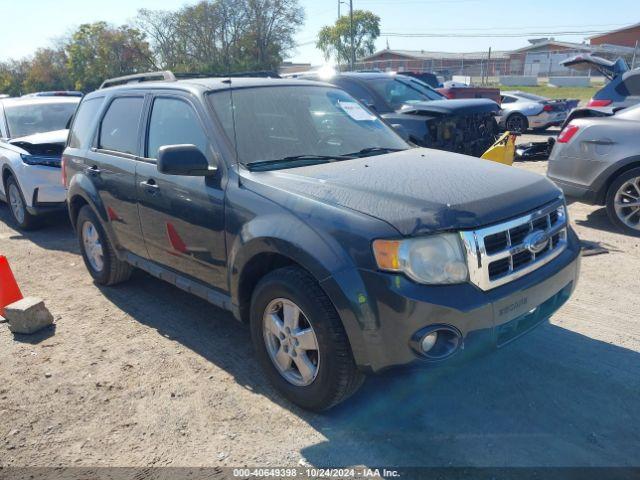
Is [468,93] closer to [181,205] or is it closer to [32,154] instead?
[32,154]

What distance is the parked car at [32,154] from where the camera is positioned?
7070 millimetres

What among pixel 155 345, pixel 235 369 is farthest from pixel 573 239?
pixel 155 345

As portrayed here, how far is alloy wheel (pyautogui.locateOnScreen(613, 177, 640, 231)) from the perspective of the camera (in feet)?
19.5

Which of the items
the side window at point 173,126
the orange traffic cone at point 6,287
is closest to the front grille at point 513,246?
the side window at point 173,126

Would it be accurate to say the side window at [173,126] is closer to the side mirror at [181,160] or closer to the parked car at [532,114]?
the side mirror at [181,160]

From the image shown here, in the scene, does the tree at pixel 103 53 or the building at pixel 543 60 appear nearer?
the tree at pixel 103 53

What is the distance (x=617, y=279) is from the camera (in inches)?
188

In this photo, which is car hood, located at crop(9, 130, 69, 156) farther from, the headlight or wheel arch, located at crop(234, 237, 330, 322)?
the headlight

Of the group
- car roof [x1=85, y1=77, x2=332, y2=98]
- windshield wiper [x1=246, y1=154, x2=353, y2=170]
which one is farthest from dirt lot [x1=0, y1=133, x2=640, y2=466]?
car roof [x1=85, y1=77, x2=332, y2=98]

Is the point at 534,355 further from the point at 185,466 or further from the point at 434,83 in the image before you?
the point at 434,83

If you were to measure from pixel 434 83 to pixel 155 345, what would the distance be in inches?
724

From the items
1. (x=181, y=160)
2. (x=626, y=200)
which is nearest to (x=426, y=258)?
(x=181, y=160)

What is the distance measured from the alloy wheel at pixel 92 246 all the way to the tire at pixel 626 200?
5448 mm

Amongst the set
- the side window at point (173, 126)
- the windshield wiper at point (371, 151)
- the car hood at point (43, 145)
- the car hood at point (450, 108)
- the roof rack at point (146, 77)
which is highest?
the roof rack at point (146, 77)
